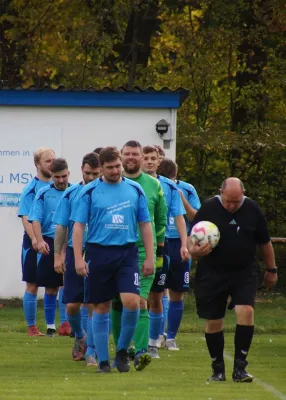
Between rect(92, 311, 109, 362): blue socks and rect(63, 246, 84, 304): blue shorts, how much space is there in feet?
3.52

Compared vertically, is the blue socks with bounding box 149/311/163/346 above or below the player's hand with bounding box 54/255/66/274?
below

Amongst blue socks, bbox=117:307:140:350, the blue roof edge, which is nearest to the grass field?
blue socks, bbox=117:307:140:350

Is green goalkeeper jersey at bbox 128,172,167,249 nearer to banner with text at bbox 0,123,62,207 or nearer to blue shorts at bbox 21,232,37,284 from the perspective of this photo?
blue shorts at bbox 21,232,37,284

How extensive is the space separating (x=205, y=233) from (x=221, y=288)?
0.66m

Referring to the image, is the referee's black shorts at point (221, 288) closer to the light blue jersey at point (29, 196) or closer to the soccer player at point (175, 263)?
the soccer player at point (175, 263)

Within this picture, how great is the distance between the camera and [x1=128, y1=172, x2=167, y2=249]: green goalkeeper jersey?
498 inches

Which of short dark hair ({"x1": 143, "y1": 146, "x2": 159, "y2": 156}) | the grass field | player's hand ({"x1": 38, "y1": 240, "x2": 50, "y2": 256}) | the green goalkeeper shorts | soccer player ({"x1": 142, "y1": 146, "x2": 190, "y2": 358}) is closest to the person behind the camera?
the grass field

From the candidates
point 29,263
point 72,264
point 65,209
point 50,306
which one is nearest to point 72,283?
point 72,264

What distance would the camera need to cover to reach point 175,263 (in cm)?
1471

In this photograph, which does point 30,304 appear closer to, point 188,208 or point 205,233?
point 188,208

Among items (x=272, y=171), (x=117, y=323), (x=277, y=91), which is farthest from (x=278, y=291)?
(x=117, y=323)

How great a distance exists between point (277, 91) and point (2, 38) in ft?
20.6

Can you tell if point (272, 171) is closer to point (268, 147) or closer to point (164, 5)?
point (268, 147)

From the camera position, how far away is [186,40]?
27.0m
